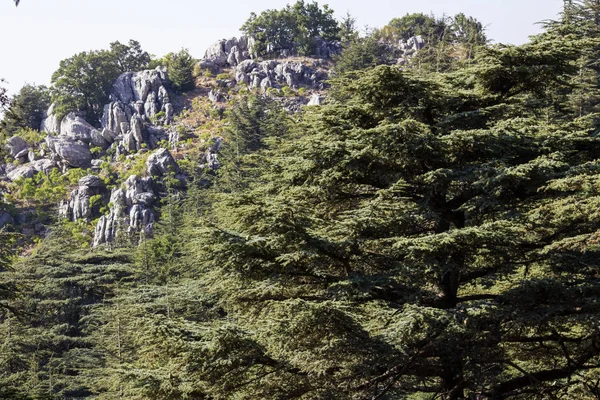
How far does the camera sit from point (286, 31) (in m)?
78.6

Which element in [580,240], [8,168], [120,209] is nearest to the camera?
[580,240]

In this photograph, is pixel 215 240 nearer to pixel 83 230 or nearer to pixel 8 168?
pixel 83 230

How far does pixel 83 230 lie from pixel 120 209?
215 inches

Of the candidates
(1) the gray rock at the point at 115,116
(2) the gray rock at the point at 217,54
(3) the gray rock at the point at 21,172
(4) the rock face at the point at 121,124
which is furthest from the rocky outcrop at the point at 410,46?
(3) the gray rock at the point at 21,172

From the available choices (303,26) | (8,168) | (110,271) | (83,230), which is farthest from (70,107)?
(110,271)

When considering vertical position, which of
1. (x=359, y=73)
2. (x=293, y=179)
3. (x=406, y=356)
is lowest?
(x=406, y=356)

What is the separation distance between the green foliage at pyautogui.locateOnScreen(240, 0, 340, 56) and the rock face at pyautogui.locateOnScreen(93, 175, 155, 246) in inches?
1306

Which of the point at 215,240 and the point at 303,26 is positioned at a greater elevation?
the point at 303,26

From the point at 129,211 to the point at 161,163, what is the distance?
6599 mm

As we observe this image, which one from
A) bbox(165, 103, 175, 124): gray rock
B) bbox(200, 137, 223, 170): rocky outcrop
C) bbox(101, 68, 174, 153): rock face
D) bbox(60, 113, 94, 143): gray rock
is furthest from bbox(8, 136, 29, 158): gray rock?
bbox(200, 137, 223, 170): rocky outcrop

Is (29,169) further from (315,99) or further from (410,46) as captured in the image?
(410,46)

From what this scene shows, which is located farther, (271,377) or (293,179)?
(293,179)

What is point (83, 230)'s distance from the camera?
5397cm

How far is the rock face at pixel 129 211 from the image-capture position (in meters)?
50.7
